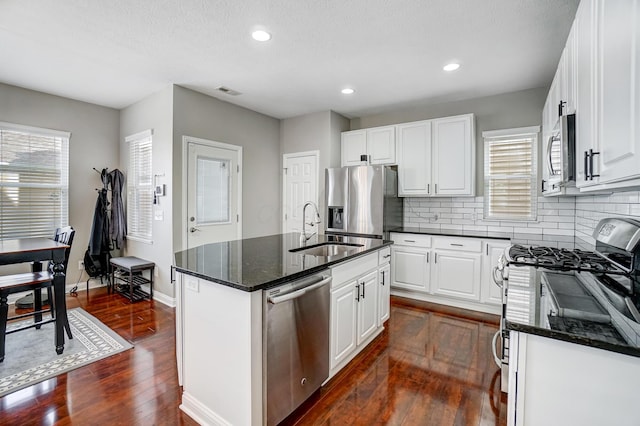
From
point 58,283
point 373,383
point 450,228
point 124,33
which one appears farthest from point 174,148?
point 450,228

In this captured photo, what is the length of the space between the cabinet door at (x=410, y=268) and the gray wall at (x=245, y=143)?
7.26 ft

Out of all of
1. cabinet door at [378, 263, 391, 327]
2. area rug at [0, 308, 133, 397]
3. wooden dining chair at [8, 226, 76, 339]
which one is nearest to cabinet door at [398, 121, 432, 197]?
cabinet door at [378, 263, 391, 327]

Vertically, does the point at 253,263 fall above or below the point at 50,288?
above

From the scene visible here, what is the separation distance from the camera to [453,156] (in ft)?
13.2

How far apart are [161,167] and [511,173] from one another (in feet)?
14.8

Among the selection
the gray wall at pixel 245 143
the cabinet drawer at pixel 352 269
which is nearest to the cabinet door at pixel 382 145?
the gray wall at pixel 245 143

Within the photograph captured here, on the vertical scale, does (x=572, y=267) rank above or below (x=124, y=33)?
below

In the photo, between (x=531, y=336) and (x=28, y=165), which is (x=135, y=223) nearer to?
(x=28, y=165)

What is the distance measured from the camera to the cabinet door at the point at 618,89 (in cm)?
100

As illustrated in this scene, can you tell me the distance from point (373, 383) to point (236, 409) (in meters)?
1.06

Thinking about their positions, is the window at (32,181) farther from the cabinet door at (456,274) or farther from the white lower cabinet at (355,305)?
the cabinet door at (456,274)

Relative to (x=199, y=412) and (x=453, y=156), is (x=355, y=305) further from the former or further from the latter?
(x=453, y=156)

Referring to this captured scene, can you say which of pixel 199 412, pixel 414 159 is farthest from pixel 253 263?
pixel 414 159

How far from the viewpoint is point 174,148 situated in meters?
3.78
